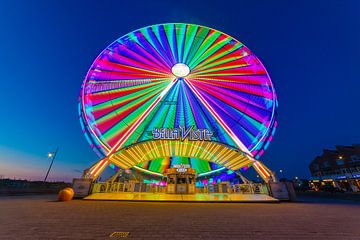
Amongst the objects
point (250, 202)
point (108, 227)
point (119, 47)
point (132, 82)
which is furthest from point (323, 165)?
point (108, 227)

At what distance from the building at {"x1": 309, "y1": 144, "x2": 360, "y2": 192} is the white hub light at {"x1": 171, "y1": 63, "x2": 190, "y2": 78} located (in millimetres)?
34353

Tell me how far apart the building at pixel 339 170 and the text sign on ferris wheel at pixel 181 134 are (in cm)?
3043

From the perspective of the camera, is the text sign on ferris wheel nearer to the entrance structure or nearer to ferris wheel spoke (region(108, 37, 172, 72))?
the entrance structure

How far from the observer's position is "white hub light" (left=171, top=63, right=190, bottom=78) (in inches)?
1047

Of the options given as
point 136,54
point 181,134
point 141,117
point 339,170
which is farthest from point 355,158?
point 136,54

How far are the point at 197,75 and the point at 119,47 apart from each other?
1184cm

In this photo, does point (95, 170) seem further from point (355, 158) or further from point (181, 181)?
point (355, 158)

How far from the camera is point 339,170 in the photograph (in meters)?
45.1

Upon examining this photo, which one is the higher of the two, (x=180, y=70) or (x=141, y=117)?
(x=180, y=70)

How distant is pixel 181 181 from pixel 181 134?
19.6 feet

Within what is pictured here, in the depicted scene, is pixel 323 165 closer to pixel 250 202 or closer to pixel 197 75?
pixel 197 75

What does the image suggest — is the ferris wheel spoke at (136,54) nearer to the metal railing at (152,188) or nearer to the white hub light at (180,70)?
the white hub light at (180,70)

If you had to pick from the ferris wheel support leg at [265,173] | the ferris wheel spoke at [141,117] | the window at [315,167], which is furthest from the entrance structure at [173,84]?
the window at [315,167]

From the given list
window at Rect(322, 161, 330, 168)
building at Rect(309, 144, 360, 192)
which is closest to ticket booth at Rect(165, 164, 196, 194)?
building at Rect(309, 144, 360, 192)
